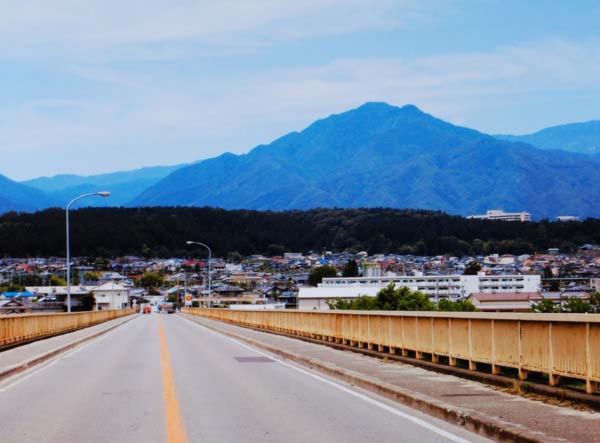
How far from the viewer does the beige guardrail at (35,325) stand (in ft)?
99.9

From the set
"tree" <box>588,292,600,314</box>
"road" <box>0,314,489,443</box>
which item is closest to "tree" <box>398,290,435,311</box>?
"tree" <box>588,292,600,314</box>

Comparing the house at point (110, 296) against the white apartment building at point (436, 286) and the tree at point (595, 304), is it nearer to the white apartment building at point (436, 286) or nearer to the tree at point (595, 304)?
the white apartment building at point (436, 286)

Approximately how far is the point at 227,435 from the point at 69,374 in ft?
36.0

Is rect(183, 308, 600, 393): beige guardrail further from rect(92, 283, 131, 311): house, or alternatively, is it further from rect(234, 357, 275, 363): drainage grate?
rect(92, 283, 131, 311): house

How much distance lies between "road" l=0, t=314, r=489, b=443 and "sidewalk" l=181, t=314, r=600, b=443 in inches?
9.4

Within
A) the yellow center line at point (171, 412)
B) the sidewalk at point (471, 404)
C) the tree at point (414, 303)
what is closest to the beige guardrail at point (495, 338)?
the sidewalk at point (471, 404)

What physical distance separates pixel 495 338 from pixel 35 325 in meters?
25.6

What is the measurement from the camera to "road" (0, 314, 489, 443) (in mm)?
11875

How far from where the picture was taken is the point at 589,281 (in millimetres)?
115562

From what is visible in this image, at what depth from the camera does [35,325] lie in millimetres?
37594

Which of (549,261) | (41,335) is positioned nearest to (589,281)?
(549,261)

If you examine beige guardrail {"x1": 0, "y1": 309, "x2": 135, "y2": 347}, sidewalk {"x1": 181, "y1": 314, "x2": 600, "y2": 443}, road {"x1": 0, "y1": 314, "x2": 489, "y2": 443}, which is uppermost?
beige guardrail {"x1": 0, "y1": 309, "x2": 135, "y2": 347}

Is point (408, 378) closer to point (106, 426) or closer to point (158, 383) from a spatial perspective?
point (158, 383)


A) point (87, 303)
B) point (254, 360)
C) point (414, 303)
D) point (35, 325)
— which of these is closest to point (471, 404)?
point (254, 360)
